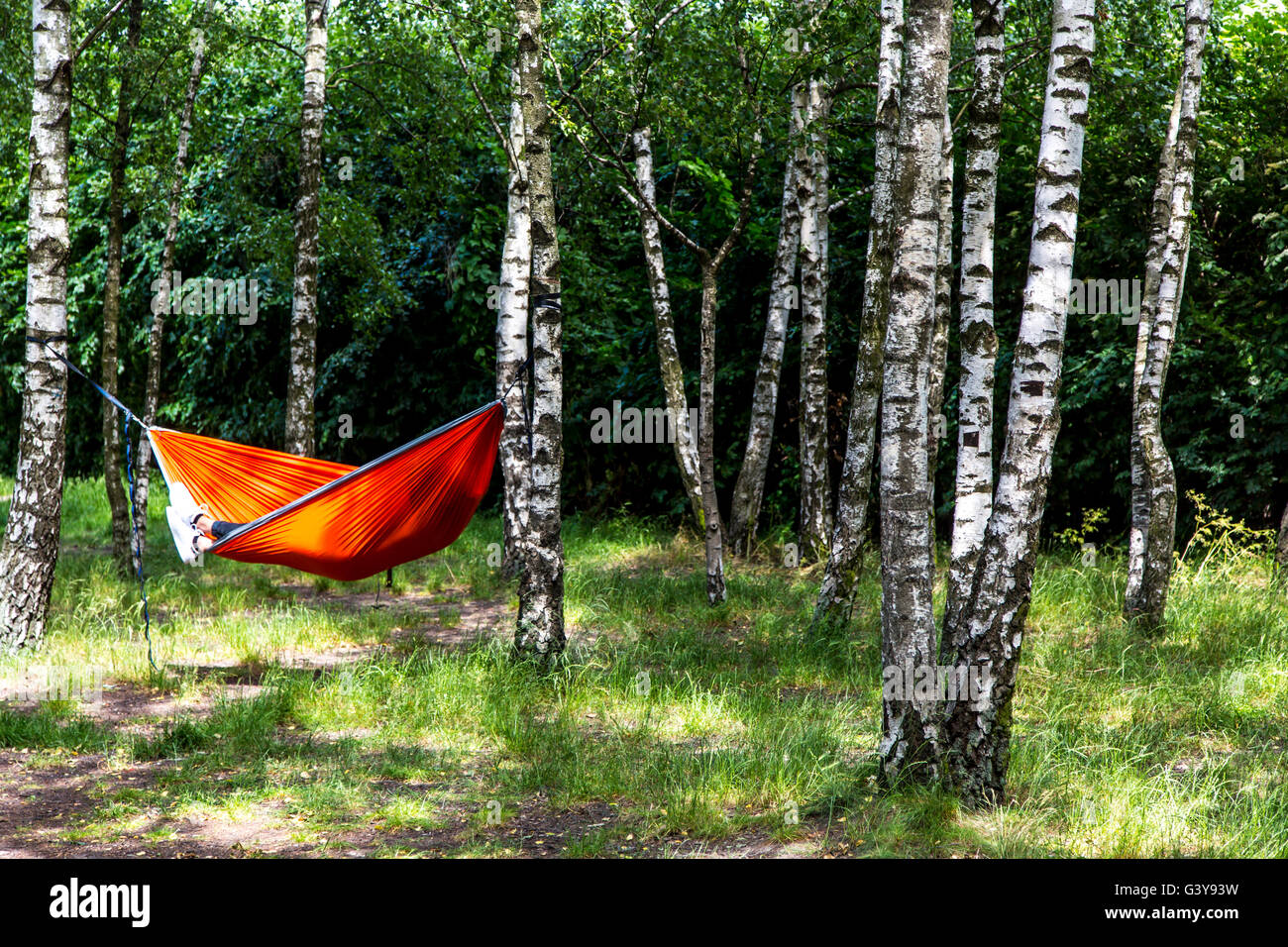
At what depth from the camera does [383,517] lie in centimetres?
447

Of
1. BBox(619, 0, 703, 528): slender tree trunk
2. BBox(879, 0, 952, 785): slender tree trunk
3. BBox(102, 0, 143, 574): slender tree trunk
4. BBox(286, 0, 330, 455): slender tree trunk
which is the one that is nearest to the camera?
BBox(879, 0, 952, 785): slender tree trunk

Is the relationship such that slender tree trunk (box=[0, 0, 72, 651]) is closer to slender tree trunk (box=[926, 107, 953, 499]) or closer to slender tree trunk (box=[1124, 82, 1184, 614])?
slender tree trunk (box=[926, 107, 953, 499])

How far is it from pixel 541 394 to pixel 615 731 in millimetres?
1467

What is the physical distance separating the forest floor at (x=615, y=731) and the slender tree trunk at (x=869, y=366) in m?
0.28

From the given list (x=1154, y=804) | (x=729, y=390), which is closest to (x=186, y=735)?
(x=1154, y=804)

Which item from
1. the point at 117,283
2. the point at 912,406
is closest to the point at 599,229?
the point at 117,283

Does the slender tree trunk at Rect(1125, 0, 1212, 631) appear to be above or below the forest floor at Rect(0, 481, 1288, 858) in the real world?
above

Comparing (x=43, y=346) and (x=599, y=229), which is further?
(x=599, y=229)

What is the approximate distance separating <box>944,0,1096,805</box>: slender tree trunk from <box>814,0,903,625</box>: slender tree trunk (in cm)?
205

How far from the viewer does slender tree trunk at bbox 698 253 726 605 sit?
5.74 meters

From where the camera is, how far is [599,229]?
8266 millimetres

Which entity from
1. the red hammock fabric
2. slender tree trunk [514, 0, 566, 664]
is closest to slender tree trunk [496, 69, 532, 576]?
the red hammock fabric

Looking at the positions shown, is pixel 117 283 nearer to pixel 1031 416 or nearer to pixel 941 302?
pixel 941 302

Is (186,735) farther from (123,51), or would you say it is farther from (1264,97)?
(1264,97)
